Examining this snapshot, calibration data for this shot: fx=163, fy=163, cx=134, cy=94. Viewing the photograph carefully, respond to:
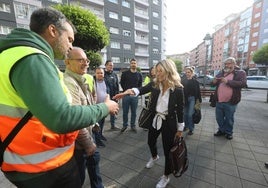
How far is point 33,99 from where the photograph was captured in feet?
2.63

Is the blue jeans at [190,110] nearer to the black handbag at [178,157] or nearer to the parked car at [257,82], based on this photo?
the black handbag at [178,157]

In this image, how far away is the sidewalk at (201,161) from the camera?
2686 millimetres

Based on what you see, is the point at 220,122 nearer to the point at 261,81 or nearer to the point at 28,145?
the point at 28,145

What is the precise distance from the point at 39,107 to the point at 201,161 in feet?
11.1

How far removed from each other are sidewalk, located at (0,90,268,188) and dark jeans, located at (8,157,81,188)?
156 cm

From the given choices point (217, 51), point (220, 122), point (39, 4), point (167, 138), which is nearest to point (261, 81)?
point (220, 122)

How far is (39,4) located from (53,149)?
85.3ft

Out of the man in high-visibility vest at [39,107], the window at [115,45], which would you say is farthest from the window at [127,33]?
the man in high-visibility vest at [39,107]

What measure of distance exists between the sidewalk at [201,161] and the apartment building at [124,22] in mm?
22295

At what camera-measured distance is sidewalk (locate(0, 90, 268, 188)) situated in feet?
8.81

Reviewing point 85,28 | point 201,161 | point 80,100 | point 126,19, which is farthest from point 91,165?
point 126,19

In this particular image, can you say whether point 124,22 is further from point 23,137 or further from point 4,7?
point 23,137

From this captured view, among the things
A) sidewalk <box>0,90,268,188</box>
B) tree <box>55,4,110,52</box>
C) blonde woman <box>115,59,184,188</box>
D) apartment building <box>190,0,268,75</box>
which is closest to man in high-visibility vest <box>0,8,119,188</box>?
blonde woman <box>115,59,184,188</box>

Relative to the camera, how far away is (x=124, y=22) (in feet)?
103
